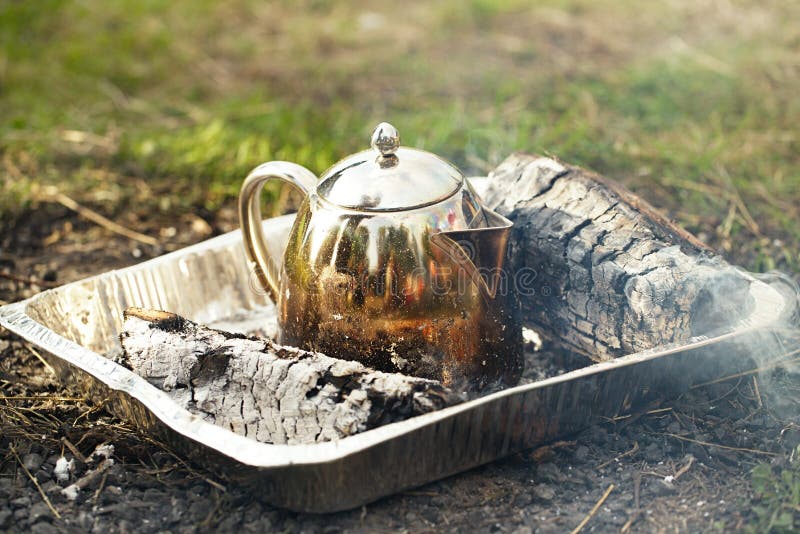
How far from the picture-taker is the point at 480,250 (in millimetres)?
2078

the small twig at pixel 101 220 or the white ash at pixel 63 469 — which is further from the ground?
A: the white ash at pixel 63 469

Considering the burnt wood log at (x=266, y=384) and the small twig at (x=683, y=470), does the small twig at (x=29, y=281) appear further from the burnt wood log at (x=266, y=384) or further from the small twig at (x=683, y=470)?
the small twig at (x=683, y=470)

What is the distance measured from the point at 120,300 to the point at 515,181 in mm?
1276

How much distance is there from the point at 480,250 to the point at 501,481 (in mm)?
571

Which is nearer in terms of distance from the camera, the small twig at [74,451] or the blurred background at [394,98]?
the small twig at [74,451]

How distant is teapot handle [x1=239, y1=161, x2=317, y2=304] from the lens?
232cm

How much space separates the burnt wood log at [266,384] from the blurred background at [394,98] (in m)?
1.46

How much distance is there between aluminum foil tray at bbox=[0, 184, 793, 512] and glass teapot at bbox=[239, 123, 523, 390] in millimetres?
232

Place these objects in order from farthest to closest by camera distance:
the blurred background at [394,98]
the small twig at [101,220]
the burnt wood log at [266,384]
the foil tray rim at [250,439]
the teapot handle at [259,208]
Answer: the blurred background at [394,98]
the small twig at [101,220]
the teapot handle at [259,208]
the burnt wood log at [266,384]
the foil tray rim at [250,439]

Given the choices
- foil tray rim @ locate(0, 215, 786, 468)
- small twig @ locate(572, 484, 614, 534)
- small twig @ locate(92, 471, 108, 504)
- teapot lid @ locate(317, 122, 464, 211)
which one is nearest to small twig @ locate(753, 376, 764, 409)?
foil tray rim @ locate(0, 215, 786, 468)

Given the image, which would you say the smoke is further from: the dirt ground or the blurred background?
the blurred background

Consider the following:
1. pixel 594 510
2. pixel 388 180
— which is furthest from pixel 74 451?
pixel 594 510

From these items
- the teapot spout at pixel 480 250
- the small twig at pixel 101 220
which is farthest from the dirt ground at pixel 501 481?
the small twig at pixel 101 220

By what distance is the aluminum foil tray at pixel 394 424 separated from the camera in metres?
1.82
